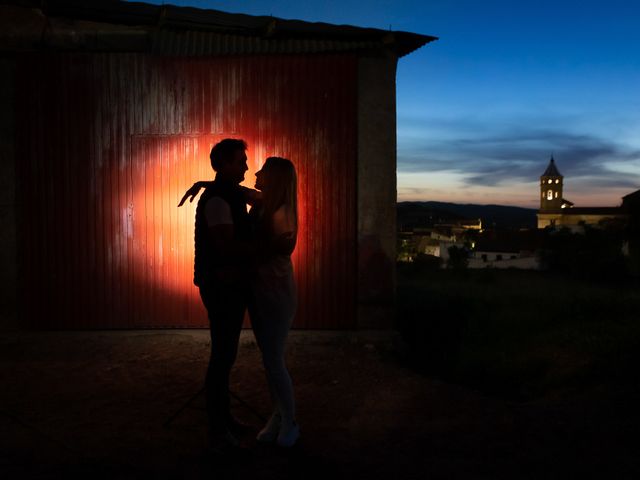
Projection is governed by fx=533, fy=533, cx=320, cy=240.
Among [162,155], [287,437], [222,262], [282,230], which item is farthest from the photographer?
[162,155]

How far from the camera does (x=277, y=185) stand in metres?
3.60

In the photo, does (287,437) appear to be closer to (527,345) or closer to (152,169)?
(152,169)

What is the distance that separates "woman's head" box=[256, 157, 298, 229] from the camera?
360cm

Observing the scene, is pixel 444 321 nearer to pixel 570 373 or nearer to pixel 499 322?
pixel 499 322

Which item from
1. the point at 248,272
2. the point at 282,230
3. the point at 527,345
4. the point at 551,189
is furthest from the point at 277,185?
the point at 551,189

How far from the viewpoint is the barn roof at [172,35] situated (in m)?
6.55

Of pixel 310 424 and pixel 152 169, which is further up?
pixel 152 169

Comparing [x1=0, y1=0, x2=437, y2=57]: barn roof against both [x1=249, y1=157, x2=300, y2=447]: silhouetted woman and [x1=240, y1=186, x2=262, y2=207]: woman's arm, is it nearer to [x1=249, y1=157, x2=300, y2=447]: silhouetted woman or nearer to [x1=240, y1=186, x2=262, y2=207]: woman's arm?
[x1=240, y1=186, x2=262, y2=207]: woman's arm

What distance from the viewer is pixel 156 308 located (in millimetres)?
7109

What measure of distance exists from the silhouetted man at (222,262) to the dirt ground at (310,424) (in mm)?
473

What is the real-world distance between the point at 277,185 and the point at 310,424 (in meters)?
2.03

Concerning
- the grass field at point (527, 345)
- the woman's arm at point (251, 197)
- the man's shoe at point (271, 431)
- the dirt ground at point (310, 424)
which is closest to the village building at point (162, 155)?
the dirt ground at point (310, 424)

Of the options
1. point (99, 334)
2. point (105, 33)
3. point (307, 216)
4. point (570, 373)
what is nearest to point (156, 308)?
point (99, 334)

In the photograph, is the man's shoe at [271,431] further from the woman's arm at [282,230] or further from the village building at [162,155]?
the village building at [162,155]
